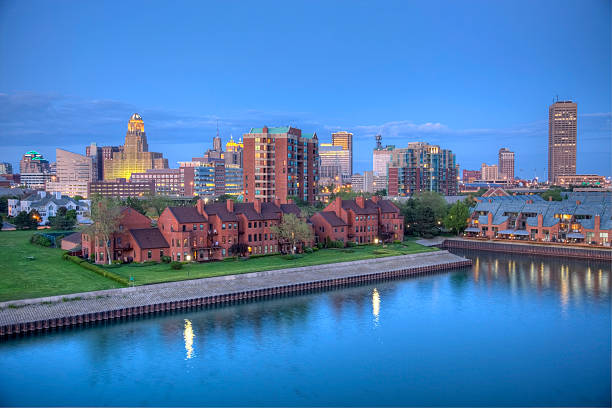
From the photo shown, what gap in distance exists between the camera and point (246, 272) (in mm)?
66750

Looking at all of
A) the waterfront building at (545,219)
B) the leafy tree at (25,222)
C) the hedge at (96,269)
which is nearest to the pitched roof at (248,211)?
the hedge at (96,269)

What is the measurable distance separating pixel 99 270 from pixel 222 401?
33.4 metres

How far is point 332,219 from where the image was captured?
92562mm

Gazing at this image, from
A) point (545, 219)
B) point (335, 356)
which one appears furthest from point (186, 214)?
point (545, 219)

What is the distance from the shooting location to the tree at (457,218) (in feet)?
375

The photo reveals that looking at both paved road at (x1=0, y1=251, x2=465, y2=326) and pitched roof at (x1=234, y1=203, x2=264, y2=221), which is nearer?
paved road at (x1=0, y1=251, x2=465, y2=326)

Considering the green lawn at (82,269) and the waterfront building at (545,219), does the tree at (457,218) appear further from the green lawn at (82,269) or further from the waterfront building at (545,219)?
the green lawn at (82,269)

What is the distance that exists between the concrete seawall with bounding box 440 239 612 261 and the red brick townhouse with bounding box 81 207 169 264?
59.3 m

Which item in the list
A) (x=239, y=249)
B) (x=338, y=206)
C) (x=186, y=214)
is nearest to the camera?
(x=186, y=214)

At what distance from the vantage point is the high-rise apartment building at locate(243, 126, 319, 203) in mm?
138750

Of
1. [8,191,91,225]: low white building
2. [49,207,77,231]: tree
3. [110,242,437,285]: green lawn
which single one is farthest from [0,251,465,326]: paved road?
[8,191,91,225]: low white building

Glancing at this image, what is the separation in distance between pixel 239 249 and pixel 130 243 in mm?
15076

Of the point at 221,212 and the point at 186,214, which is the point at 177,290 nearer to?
the point at 186,214

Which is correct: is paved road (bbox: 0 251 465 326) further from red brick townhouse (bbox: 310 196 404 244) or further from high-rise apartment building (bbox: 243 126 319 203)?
high-rise apartment building (bbox: 243 126 319 203)
